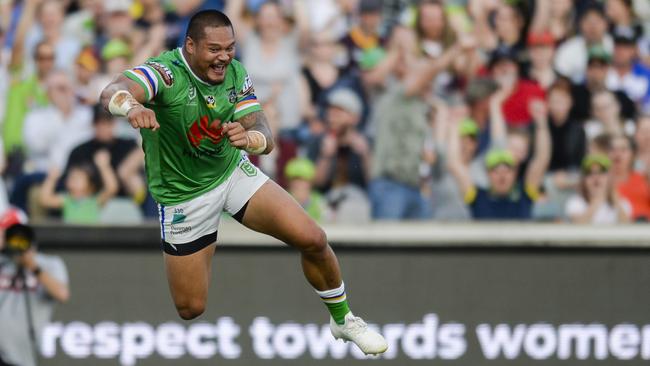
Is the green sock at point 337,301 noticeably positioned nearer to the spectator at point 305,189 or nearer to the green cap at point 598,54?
the spectator at point 305,189

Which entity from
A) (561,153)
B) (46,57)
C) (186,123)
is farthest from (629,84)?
(186,123)

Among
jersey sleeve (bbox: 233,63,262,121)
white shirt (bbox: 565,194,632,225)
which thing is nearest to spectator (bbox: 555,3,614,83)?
white shirt (bbox: 565,194,632,225)

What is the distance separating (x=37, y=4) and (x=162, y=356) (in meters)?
4.14

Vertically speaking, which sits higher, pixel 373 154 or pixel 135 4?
pixel 135 4

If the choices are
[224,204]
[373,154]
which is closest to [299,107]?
[373,154]

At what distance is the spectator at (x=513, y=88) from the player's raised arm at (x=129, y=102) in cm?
565

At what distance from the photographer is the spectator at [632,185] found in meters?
12.7

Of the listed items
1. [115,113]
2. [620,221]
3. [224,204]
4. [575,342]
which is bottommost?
[575,342]

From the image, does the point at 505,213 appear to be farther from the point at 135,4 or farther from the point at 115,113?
the point at 115,113

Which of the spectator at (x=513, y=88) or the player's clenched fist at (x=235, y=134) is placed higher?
the player's clenched fist at (x=235, y=134)

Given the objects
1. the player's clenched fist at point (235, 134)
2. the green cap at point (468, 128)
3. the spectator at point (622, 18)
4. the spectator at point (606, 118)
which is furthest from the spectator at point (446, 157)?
the player's clenched fist at point (235, 134)

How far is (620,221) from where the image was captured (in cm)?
1269

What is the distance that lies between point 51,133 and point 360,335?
484 centimetres

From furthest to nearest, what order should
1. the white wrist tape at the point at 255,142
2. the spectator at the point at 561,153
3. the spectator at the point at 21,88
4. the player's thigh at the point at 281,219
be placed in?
1. the spectator at the point at 21,88
2. the spectator at the point at 561,153
3. the player's thigh at the point at 281,219
4. the white wrist tape at the point at 255,142
